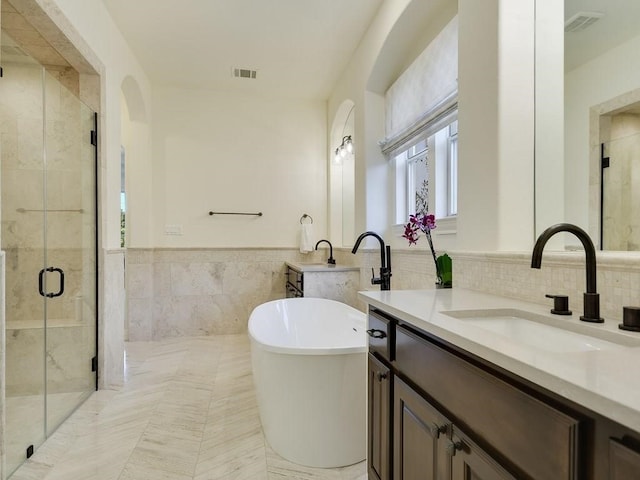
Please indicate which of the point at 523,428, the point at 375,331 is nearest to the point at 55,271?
the point at 375,331

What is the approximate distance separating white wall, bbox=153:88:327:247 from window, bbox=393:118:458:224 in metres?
1.85

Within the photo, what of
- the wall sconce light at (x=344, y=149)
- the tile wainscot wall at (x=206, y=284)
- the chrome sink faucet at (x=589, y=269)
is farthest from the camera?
the tile wainscot wall at (x=206, y=284)

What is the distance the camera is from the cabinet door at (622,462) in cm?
46

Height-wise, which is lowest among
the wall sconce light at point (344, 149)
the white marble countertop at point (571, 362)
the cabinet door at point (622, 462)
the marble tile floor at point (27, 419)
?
the marble tile floor at point (27, 419)

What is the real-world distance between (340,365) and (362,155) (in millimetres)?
2005

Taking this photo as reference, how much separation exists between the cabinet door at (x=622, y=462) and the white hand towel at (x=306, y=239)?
12.7ft

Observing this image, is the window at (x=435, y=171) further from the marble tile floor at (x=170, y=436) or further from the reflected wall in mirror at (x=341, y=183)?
the marble tile floor at (x=170, y=436)

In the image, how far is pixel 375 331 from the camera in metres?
1.37

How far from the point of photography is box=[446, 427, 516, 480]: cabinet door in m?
0.71

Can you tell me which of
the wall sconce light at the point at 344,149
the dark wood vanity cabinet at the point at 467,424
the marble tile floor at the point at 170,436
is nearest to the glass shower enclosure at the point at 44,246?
the marble tile floor at the point at 170,436

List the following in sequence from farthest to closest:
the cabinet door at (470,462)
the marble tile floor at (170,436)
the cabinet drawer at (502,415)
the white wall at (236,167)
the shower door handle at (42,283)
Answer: the white wall at (236,167), the shower door handle at (42,283), the marble tile floor at (170,436), the cabinet door at (470,462), the cabinet drawer at (502,415)

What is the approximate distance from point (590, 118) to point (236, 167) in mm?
3605

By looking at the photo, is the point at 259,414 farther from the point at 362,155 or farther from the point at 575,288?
the point at 362,155

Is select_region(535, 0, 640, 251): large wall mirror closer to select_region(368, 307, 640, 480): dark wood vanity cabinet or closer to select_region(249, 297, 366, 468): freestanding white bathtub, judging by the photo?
select_region(368, 307, 640, 480): dark wood vanity cabinet
